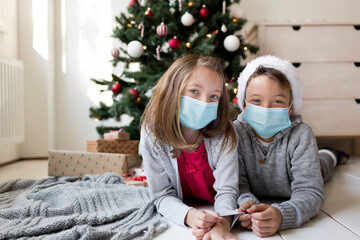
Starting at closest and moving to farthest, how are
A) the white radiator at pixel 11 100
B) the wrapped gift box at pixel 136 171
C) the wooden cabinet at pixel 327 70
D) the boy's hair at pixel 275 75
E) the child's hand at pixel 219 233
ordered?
the child's hand at pixel 219 233, the boy's hair at pixel 275 75, the wrapped gift box at pixel 136 171, the white radiator at pixel 11 100, the wooden cabinet at pixel 327 70

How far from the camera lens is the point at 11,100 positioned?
2.27 metres

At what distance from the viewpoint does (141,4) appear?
2.11m

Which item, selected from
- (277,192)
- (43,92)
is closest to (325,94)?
(277,192)

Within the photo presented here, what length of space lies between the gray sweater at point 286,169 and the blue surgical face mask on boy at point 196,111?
237 mm

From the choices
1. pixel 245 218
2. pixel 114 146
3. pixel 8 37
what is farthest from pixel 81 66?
pixel 245 218

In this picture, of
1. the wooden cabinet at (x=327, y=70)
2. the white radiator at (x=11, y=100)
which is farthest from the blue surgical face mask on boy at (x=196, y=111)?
the white radiator at (x=11, y=100)

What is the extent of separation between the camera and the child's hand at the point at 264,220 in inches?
35.5

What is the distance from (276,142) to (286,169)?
10 cm

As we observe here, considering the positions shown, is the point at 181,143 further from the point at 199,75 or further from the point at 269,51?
the point at 269,51

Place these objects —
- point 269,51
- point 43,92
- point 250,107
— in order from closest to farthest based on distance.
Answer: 1. point 250,107
2. point 269,51
3. point 43,92

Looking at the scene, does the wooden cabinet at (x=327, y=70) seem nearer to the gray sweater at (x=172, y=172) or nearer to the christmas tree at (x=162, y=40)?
the christmas tree at (x=162, y=40)

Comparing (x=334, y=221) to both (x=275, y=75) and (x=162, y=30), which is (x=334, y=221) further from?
(x=162, y=30)

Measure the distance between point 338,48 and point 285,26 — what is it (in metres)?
0.41

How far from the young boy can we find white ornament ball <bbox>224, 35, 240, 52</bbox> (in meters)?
0.72
